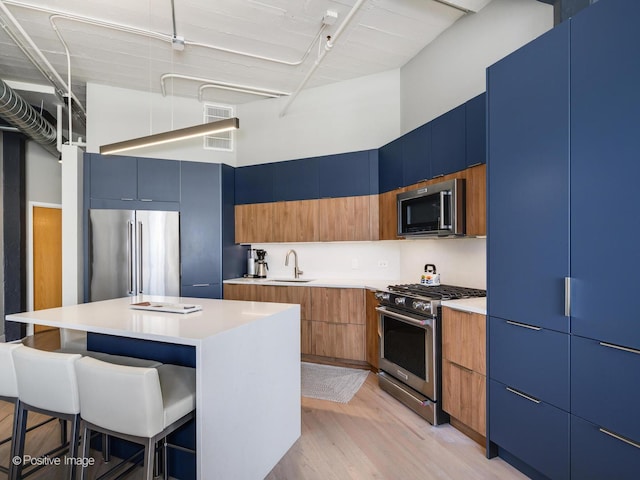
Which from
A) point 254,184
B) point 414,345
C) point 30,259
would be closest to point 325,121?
point 254,184

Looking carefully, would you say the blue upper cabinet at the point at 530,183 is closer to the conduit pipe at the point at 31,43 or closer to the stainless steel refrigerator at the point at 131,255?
the stainless steel refrigerator at the point at 131,255

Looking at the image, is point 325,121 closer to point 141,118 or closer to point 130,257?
point 141,118

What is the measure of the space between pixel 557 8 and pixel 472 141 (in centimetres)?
92

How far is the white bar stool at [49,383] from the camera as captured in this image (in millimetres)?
1645

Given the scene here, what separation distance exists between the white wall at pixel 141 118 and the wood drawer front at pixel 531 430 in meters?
4.50

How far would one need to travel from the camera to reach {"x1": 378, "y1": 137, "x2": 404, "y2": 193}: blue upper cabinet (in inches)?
147

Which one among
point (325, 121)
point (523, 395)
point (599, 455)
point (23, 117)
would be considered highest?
point (325, 121)

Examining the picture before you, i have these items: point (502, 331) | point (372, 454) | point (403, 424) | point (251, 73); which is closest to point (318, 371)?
point (403, 424)

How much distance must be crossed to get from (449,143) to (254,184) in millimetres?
2671

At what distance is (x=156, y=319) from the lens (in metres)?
2.07

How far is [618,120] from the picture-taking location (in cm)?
158

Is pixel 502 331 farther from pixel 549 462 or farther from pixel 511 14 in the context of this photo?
pixel 511 14

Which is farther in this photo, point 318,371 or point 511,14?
point 318,371

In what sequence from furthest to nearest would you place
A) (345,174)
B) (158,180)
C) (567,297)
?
(158,180) < (345,174) < (567,297)
